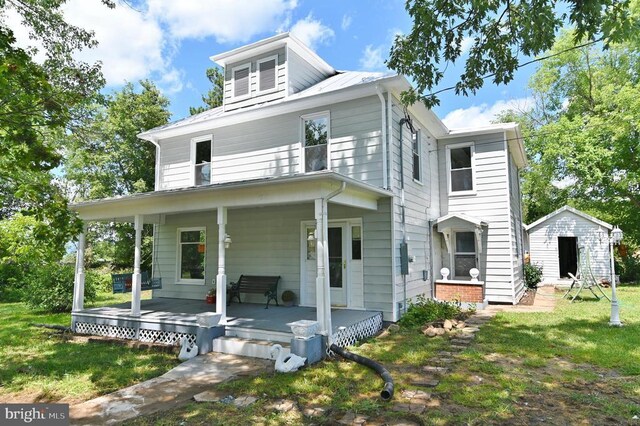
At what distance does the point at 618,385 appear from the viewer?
4707 millimetres

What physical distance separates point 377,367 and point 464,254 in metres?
7.01

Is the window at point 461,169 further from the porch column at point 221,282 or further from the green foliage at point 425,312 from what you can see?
the porch column at point 221,282

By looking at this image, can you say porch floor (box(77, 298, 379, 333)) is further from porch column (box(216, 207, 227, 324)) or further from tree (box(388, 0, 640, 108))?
tree (box(388, 0, 640, 108))

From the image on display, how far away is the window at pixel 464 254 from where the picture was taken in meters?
11.3

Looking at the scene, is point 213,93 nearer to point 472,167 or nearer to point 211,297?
point 211,297

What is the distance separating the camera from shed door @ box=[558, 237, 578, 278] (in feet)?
57.6

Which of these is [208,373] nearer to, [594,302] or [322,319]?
[322,319]

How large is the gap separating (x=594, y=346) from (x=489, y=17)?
5566 mm

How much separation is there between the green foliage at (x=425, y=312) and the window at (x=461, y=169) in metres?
4.05

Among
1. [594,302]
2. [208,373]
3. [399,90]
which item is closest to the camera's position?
[208,373]

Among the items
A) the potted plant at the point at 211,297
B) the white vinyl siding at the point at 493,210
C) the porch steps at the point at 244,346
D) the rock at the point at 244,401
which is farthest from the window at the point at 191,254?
the white vinyl siding at the point at 493,210

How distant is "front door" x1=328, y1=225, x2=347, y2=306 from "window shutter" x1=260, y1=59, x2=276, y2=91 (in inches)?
177

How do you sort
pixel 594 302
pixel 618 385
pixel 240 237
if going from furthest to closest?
pixel 594 302, pixel 240 237, pixel 618 385

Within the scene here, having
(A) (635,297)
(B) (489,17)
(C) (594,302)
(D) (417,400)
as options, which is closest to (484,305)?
(C) (594,302)
